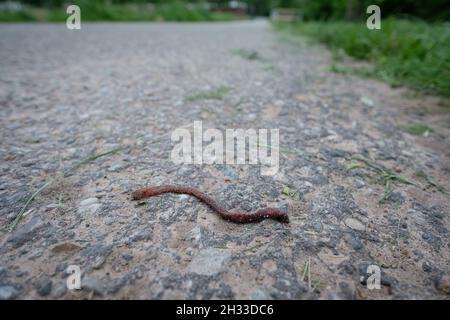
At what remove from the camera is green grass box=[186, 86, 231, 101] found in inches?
109

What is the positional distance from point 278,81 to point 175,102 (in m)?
1.38

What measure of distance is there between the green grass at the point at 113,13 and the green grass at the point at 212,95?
11376 mm

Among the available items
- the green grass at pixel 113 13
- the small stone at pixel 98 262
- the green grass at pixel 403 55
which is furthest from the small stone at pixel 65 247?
the green grass at pixel 113 13

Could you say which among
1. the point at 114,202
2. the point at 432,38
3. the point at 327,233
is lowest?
the point at 327,233

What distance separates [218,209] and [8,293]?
80 cm

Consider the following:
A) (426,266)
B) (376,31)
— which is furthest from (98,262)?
(376,31)

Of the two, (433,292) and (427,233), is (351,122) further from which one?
(433,292)

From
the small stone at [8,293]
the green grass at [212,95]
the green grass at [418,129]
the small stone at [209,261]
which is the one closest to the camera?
the small stone at [8,293]

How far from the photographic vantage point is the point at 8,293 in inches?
38.0

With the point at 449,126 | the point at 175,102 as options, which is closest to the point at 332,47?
the point at 449,126

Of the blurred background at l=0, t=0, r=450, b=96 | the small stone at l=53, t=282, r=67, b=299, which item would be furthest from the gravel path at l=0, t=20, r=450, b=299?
the blurred background at l=0, t=0, r=450, b=96

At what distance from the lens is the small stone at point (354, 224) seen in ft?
4.29

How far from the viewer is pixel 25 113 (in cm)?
240

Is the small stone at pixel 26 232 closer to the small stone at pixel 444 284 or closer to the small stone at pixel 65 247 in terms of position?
the small stone at pixel 65 247
